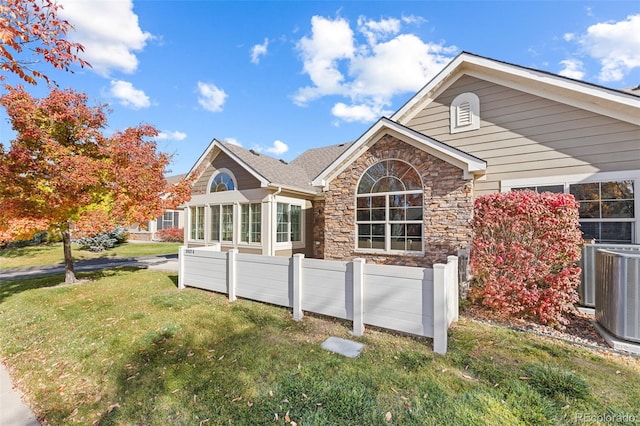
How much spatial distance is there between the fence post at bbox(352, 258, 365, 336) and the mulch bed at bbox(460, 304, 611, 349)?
241 centimetres

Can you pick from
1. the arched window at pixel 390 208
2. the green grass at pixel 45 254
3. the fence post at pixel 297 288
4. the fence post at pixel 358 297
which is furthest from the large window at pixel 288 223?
the green grass at pixel 45 254

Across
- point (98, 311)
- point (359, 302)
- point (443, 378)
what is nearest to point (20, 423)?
point (98, 311)

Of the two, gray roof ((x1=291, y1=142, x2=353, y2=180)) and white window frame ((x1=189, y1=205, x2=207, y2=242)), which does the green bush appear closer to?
white window frame ((x1=189, y1=205, x2=207, y2=242))

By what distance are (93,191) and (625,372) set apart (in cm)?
1183

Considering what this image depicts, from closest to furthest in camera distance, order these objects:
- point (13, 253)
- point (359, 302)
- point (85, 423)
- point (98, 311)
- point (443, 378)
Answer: point (85, 423) → point (443, 378) → point (359, 302) → point (98, 311) → point (13, 253)

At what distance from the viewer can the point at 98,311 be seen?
6.02 meters

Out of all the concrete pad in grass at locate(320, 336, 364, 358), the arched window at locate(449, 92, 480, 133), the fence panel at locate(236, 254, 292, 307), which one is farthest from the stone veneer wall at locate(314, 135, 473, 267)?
the concrete pad in grass at locate(320, 336, 364, 358)

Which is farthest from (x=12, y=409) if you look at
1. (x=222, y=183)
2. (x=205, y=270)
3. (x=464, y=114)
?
(x=464, y=114)

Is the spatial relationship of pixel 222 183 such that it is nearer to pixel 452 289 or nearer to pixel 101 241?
pixel 452 289

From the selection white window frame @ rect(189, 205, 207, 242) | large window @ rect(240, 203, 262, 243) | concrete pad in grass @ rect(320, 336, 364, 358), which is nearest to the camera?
concrete pad in grass @ rect(320, 336, 364, 358)

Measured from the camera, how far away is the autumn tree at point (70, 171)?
22.6 feet

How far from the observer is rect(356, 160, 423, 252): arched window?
24.8 ft

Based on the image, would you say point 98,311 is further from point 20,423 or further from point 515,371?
point 515,371

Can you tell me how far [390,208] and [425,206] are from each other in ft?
3.34
